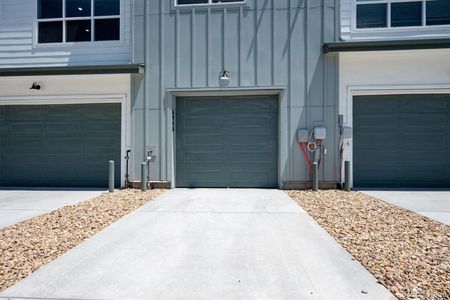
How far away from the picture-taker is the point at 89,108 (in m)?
9.48

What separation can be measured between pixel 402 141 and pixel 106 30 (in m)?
9.66

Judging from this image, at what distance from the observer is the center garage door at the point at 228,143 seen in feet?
29.6

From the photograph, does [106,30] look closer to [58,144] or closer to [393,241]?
[58,144]

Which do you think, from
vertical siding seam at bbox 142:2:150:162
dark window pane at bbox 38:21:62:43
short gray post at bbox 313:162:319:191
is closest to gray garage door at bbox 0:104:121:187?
vertical siding seam at bbox 142:2:150:162

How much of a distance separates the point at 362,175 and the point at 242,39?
5.34 m

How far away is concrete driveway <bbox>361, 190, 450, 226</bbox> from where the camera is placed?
19.3 feet

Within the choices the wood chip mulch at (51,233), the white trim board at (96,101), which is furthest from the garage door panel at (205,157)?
the wood chip mulch at (51,233)

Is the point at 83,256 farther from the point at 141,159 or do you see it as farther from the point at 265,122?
the point at 265,122

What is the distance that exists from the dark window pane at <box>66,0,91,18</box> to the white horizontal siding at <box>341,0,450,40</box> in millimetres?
7948

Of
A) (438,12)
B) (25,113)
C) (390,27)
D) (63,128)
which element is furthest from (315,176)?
(25,113)

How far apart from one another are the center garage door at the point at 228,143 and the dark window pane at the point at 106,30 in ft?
11.2

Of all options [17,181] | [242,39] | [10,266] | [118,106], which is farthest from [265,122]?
[17,181]

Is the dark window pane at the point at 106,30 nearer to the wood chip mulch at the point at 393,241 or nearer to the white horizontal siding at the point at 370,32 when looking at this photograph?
the white horizontal siding at the point at 370,32

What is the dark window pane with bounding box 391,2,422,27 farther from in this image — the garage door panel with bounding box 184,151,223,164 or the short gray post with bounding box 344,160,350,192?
the garage door panel with bounding box 184,151,223,164
